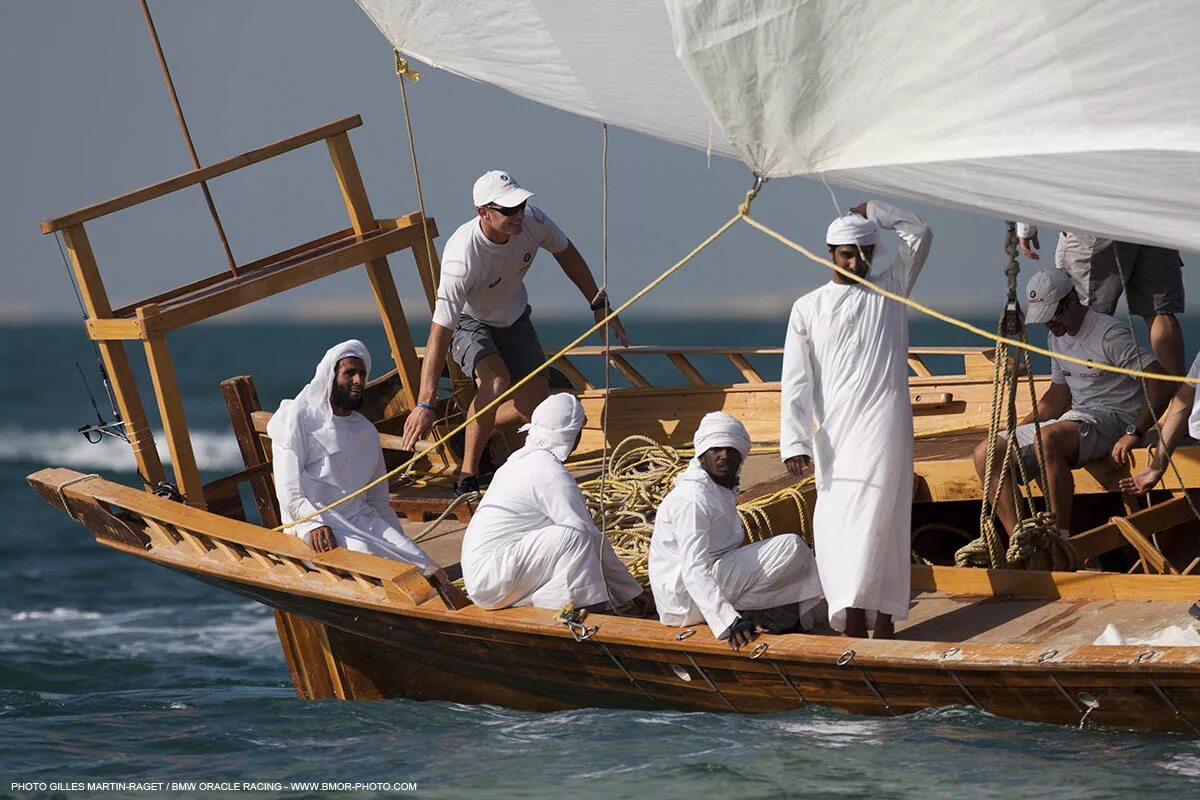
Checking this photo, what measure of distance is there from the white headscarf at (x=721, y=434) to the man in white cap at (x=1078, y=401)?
5.26ft

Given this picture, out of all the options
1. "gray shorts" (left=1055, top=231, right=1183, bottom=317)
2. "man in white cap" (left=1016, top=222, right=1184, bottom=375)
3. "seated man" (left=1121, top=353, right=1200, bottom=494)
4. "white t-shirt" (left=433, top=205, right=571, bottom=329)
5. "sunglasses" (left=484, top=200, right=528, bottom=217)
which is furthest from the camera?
"white t-shirt" (left=433, top=205, right=571, bottom=329)

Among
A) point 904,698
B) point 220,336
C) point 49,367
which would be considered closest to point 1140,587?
point 904,698

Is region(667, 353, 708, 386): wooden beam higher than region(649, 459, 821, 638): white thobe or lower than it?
higher

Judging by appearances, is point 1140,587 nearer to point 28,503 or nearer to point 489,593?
point 489,593

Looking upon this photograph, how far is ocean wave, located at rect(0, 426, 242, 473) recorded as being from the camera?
121 feet

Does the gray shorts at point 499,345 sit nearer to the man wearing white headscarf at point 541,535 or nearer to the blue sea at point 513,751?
the blue sea at point 513,751

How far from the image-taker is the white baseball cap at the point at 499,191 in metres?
8.47

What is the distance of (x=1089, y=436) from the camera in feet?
24.8

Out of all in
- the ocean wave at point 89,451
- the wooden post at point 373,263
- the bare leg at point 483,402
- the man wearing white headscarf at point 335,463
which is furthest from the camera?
the ocean wave at point 89,451

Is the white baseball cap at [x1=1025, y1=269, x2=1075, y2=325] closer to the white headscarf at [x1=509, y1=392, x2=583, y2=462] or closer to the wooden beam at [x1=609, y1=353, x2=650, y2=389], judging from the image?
the white headscarf at [x1=509, y1=392, x2=583, y2=462]

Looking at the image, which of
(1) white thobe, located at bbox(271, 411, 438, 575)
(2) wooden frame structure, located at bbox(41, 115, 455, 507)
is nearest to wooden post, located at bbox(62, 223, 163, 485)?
(2) wooden frame structure, located at bbox(41, 115, 455, 507)

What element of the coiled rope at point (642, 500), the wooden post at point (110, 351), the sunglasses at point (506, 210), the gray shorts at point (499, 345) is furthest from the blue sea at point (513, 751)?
the sunglasses at point (506, 210)

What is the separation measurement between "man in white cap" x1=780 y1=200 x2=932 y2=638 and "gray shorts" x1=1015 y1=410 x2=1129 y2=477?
4.19 feet

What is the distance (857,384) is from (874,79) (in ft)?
4.72
